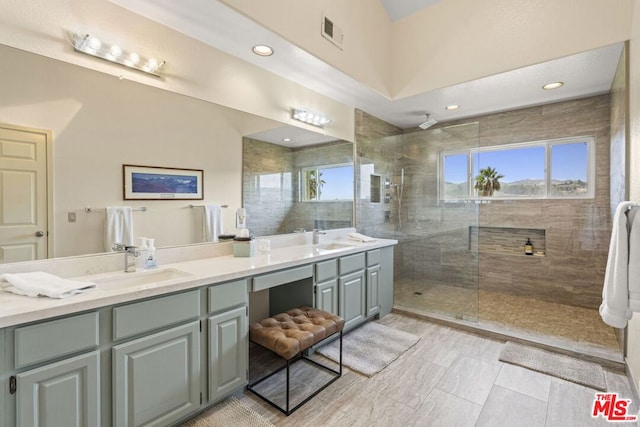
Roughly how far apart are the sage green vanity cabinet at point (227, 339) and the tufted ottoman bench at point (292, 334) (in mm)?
125

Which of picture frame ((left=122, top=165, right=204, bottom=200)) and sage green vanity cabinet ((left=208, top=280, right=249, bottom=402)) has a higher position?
picture frame ((left=122, top=165, right=204, bottom=200))

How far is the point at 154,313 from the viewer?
5.01 feet

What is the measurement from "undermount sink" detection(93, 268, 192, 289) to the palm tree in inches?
155

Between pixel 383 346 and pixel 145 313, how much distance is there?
1.96m

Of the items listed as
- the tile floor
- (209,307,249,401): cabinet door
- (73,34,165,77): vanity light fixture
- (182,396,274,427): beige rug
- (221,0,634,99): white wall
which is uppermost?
(221,0,634,99): white wall

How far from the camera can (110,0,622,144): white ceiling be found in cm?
196

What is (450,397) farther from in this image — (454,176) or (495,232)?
(495,232)

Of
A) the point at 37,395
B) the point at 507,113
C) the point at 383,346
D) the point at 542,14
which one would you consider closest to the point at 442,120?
the point at 507,113

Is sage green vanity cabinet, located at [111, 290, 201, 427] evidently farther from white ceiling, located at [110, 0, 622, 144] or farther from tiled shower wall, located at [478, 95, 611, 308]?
tiled shower wall, located at [478, 95, 611, 308]

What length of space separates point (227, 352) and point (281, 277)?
0.58 m

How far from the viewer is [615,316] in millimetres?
1456

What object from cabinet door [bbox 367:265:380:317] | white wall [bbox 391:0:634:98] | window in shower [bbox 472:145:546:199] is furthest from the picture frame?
window in shower [bbox 472:145:546:199]

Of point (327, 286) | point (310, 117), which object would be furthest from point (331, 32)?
point (327, 286)

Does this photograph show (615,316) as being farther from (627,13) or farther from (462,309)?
(627,13)
